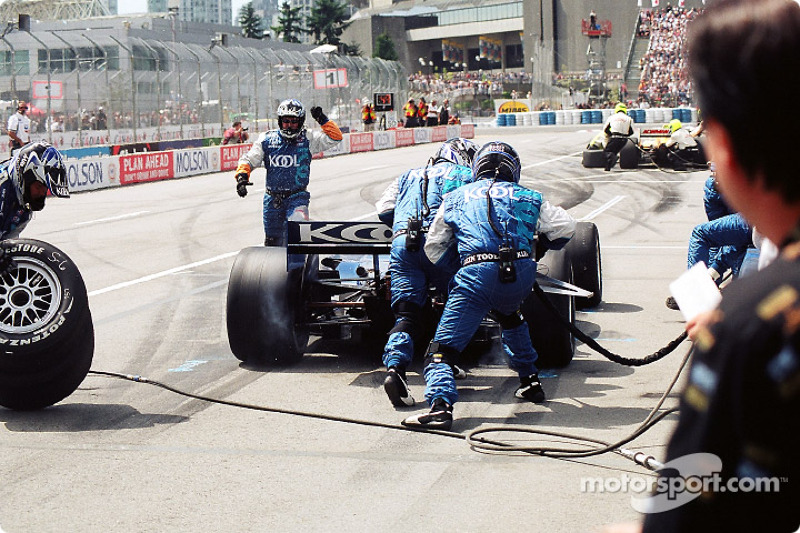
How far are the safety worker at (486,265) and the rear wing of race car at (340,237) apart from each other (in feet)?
3.53

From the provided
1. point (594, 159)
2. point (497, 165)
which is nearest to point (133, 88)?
point (594, 159)

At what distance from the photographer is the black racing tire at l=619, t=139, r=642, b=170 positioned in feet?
82.5

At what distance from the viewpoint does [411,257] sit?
269 inches

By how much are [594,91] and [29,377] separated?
69.9m

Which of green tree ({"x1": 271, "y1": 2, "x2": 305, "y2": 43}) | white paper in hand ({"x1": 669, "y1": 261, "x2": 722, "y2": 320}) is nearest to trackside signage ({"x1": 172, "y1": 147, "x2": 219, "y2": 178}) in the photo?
white paper in hand ({"x1": 669, "y1": 261, "x2": 722, "y2": 320})

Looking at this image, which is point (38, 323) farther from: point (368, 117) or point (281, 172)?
point (368, 117)

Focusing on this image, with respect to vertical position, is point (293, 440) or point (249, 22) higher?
point (249, 22)

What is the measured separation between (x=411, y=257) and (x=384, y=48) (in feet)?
355

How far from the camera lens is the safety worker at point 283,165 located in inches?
396

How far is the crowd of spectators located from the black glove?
61.1 m

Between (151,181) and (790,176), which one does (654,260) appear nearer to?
(790,176)

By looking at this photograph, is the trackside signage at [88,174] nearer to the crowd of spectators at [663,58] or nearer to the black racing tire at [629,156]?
the black racing tire at [629,156]

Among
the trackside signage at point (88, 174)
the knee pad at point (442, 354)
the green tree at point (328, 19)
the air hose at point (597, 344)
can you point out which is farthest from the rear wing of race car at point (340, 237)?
the green tree at point (328, 19)
